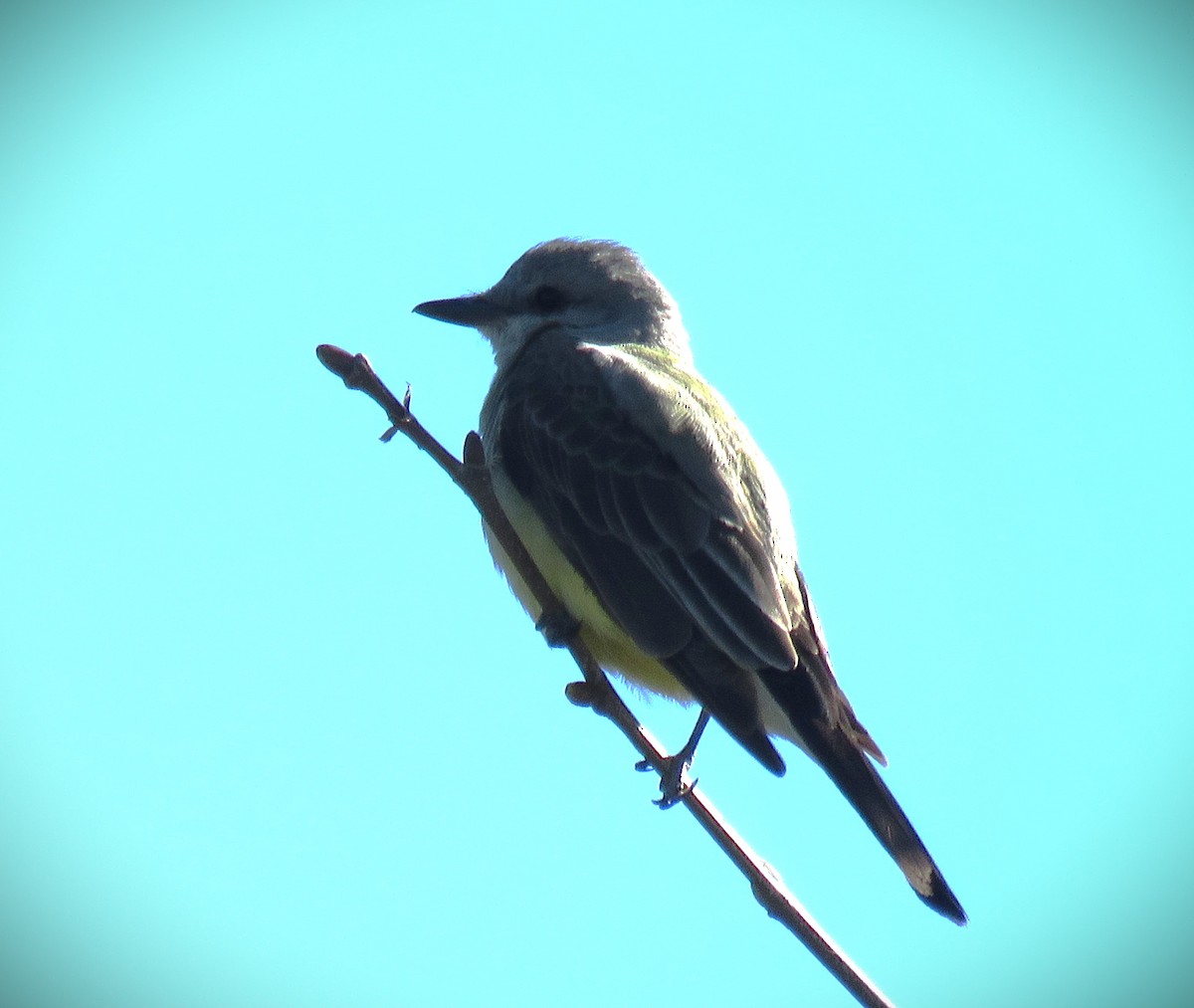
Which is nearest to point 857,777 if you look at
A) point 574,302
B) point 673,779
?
point 673,779

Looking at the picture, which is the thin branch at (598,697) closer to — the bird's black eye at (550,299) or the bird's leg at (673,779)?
the bird's leg at (673,779)

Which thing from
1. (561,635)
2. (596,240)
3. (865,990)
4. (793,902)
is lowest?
(865,990)

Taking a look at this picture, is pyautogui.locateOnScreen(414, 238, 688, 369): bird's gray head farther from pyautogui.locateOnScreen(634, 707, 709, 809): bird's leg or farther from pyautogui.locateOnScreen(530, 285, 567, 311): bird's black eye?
pyautogui.locateOnScreen(634, 707, 709, 809): bird's leg

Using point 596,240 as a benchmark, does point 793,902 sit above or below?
below

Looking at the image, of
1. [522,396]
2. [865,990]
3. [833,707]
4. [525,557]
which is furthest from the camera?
[522,396]

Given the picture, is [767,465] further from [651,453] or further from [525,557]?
[525,557]

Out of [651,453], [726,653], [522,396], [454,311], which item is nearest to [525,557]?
[726,653]

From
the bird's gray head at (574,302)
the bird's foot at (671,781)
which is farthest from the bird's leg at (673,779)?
the bird's gray head at (574,302)
